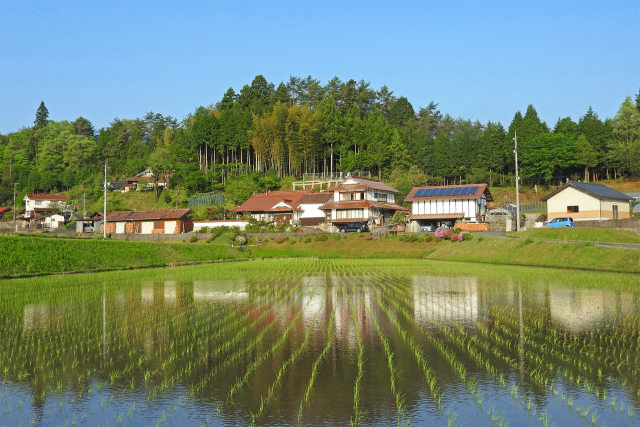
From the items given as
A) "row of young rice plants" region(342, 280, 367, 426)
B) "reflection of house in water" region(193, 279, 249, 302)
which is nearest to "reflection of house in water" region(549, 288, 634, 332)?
"row of young rice plants" region(342, 280, 367, 426)

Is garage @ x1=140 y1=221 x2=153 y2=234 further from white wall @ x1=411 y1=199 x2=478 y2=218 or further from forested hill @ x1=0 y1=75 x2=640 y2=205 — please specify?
white wall @ x1=411 y1=199 x2=478 y2=218

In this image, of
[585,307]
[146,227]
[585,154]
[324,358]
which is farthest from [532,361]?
[585,154]

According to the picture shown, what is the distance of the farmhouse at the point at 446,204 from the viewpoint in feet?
→ 185

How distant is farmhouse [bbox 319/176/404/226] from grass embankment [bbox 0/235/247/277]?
67.5 ft

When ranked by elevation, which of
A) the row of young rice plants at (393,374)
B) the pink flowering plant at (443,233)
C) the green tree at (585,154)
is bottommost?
the row of young rice plants at (393,374)

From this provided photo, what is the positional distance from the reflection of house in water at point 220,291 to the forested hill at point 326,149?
49.7 m

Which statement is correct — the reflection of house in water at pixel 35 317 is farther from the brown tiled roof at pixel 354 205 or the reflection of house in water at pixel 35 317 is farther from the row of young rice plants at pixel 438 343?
the brown tiled roof at pixel 354 205

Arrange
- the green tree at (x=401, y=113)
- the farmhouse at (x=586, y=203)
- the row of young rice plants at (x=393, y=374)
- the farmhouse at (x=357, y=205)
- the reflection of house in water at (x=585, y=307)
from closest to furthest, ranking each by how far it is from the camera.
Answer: the row of young rice plants at (x=393, y=374)
the reflection of house in water at (x=585, y=307)
the farmhouse at (x=586, y=203)
the farmhouse at (x=357, y=205)
the green tree at (x=401, y=113)

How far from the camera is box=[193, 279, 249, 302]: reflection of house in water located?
705 inches

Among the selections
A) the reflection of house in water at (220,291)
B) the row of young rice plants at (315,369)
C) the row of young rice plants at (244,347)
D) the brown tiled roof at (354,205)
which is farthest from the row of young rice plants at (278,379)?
the brown tiled roof at (354,205)

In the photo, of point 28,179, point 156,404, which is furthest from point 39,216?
point 156,404

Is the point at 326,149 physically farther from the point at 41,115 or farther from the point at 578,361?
the point at 41,115

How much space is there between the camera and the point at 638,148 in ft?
221

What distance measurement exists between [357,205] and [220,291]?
3940 cm
